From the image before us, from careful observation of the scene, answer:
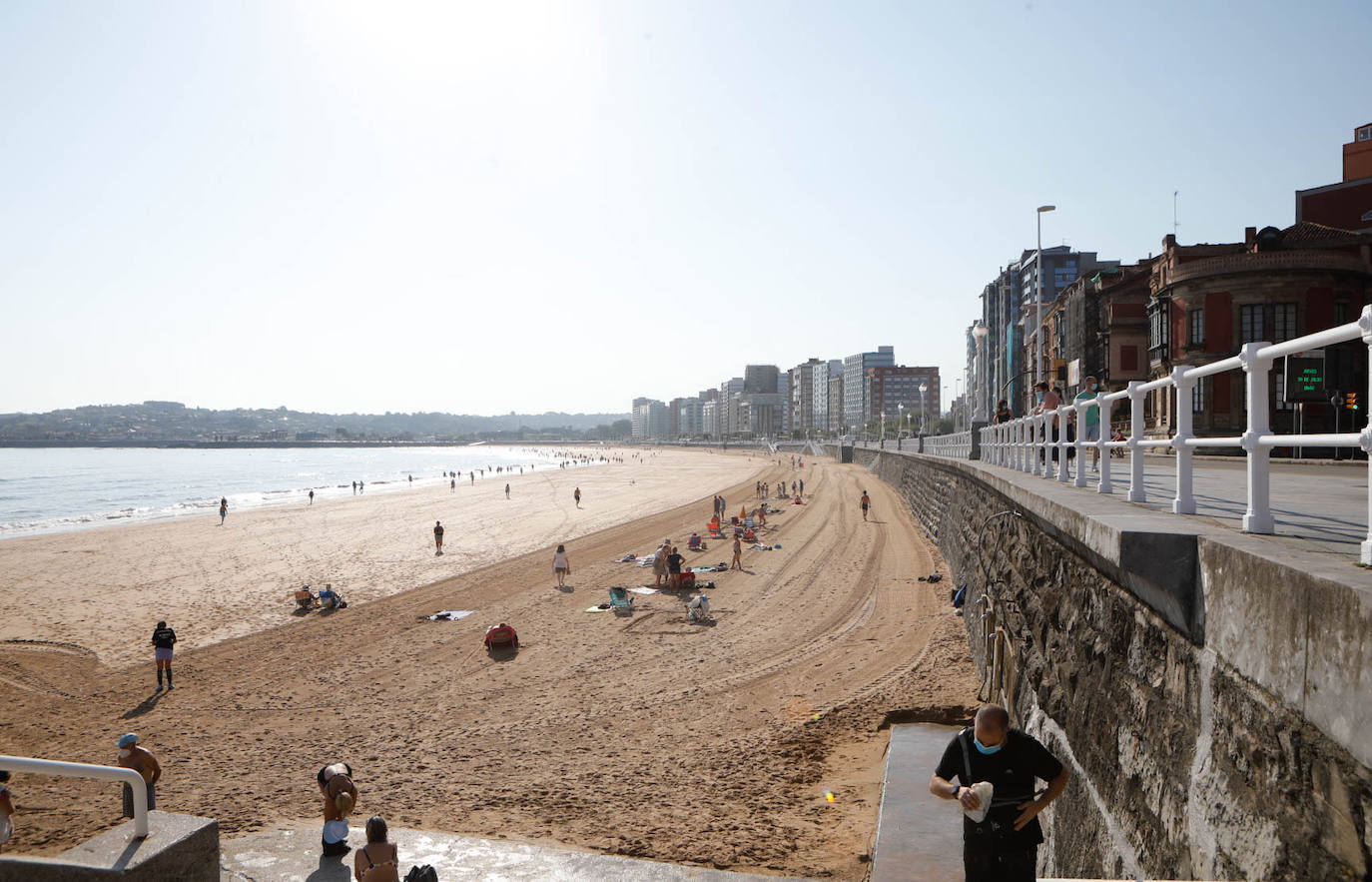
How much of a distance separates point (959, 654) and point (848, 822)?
620 centimetres

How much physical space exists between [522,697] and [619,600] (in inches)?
265

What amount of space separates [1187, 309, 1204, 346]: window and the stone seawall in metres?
28.1

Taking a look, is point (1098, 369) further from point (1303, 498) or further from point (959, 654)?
point (1303, 498)

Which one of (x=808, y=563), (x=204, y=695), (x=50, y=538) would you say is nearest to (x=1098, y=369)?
(x=808, y=563)

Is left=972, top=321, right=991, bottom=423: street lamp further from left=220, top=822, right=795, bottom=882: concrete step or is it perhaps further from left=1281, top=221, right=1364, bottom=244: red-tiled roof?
left=220, top=822, right=795, bottom=882: concrete step

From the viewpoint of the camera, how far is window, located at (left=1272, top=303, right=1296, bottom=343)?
94.7 ft

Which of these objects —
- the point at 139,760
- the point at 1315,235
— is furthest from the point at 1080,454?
the point at 1315,235

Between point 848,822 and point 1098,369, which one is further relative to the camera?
point 1098,369

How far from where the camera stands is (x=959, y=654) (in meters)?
14.4

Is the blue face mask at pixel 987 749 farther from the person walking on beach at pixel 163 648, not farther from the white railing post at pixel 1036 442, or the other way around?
the person walking on beach at pixel 163 648

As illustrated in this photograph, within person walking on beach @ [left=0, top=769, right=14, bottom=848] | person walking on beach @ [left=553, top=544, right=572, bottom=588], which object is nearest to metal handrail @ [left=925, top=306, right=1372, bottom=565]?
person walking on beach @ [left=0, top=769, right=14, bottom=848]

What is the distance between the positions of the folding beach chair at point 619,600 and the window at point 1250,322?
24.6 metres

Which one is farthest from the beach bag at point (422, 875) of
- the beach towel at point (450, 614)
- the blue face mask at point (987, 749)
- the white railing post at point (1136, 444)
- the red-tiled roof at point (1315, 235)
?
the red-tiled roof at point (1315, 235)

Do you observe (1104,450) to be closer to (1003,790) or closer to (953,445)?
(1003,790)
